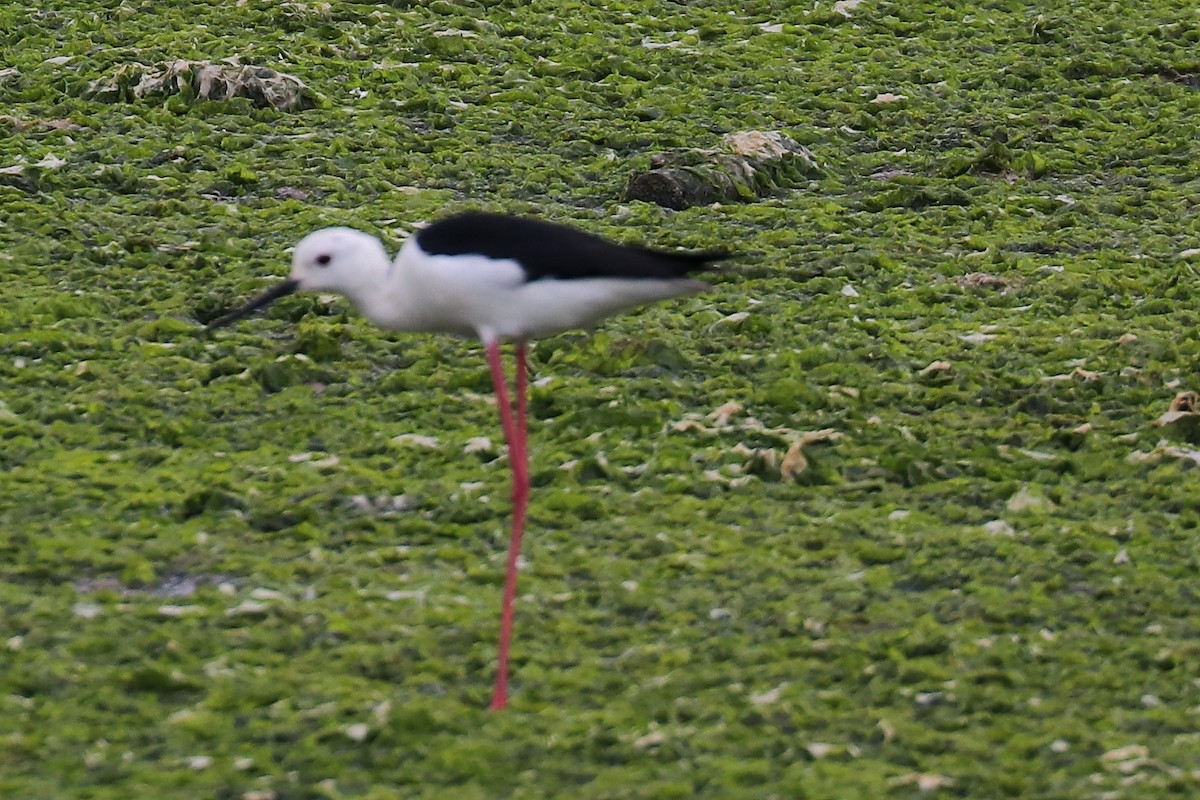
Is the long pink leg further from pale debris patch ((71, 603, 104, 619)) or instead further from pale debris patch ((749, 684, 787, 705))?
pale debris patch ((71, 603, 104, 619))

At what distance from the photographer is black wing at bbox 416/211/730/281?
535 cm

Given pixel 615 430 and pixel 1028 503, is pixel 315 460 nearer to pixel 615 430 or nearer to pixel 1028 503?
pixel 615 430

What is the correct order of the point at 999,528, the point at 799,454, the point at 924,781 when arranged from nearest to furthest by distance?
1. the point at 924,781
2. the point at 999,528
3. the point at 799,454

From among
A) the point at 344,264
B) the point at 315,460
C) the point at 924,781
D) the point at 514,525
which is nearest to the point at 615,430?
the point at 315,460

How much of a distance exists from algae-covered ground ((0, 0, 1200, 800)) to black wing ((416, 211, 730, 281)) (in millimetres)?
925

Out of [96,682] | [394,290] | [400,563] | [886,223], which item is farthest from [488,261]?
[886,223]

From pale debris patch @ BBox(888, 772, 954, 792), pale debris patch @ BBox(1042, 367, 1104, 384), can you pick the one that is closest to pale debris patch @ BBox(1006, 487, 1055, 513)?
pale debris patch @ BBox(1042, 367, 1104, 384)

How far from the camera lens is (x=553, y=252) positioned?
17.7 feet

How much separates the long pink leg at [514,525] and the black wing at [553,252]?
294 mm

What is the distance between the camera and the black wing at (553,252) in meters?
5.35

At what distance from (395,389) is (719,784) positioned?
293 centimetres

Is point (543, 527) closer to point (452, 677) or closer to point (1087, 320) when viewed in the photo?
point (452, 677)

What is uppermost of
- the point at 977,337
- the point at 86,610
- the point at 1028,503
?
the point at 977,337

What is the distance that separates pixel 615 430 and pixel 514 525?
4.19 feet
